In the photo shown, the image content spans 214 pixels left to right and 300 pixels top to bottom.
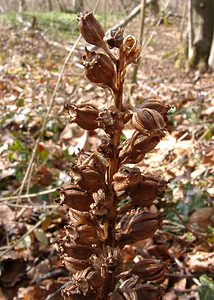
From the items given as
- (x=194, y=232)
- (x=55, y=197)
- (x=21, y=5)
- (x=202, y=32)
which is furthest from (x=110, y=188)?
(x=21, y=5)

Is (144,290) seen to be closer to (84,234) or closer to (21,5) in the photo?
(84,234)

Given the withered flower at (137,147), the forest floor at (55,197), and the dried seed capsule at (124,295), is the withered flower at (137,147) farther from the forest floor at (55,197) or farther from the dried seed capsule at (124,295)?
the dried seed capsule at (124,295)

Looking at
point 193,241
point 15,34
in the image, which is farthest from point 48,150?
point 15,34

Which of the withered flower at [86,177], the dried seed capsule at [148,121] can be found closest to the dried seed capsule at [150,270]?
the withered flower at [86,177]

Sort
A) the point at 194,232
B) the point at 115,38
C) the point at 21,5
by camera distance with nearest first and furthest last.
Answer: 1. the point at 115,38
2. the point at 194,232
3. the point at 21,5

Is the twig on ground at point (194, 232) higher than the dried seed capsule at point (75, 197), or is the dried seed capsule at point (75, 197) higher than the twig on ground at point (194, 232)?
the twig on ground at point (194, 232)

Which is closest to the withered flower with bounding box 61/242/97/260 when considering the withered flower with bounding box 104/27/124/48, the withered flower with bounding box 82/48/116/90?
the withered flower with bounding box 82/48/116/90

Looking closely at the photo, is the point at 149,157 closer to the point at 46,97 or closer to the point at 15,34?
the point at 46,97
